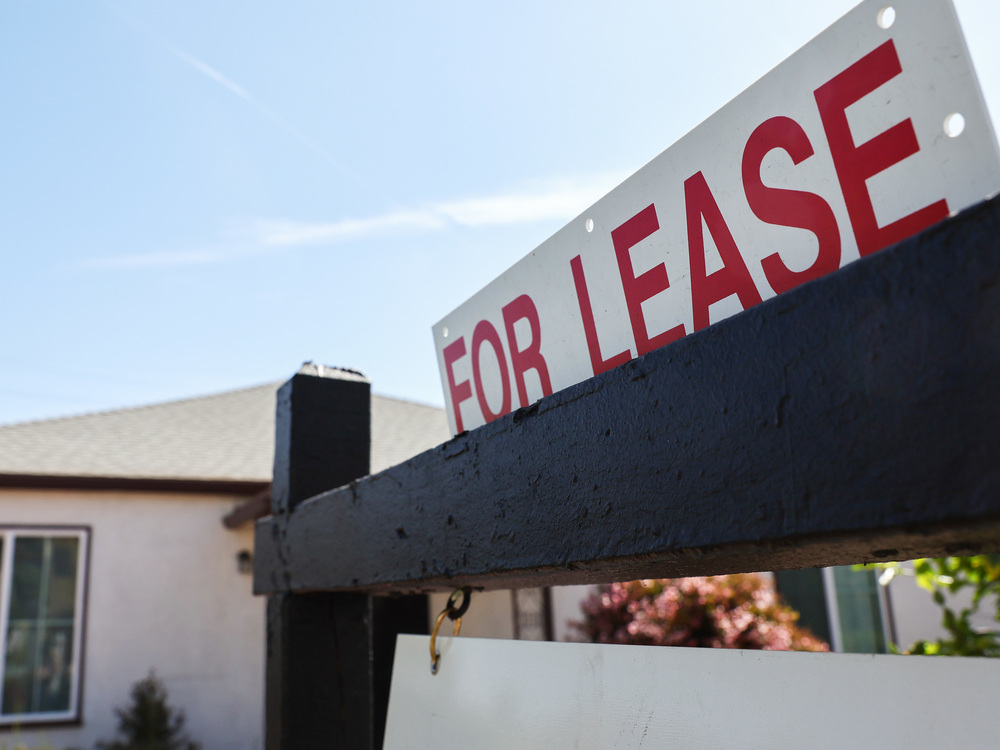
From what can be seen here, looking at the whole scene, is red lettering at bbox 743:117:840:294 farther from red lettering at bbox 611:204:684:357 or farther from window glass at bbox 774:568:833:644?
window glass at bbox 774:568:833:644

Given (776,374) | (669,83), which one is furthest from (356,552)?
(669,83)

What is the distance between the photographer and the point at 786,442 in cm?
60

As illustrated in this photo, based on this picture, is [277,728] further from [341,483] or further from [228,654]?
[228,654]

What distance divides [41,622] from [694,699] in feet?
30.9

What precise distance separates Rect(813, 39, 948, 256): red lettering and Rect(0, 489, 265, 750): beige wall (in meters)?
9.19

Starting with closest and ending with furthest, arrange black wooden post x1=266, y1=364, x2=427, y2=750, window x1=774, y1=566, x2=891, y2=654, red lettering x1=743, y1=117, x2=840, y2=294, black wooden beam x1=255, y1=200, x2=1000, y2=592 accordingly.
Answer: black wooden beam x1=255, y1=200, x2=1000, y2=592, red lettering x1=743, y1=117, x2=840, y2=294, black wooden post x1=266, y1=364, x2=427, y2=750, window x1=774, y1=566, x2=891, y2=654

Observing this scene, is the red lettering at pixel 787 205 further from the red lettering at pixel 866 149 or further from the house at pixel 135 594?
the house at pixel 135 594

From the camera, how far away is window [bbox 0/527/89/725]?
7.93 metres

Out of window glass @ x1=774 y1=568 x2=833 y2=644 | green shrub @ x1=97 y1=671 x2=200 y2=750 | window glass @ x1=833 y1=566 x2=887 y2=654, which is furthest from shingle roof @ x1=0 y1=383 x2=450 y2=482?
window glass @ x1=833 y1=566 x2=887 y2=654

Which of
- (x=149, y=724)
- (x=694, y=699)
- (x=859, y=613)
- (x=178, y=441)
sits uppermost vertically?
(x=178, y=441)

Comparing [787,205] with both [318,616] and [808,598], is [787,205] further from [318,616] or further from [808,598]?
[808,598]

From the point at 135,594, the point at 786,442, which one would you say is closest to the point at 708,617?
the point at 135,594

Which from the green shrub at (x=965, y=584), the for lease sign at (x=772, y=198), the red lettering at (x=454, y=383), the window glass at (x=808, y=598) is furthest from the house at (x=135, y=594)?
the for lease sign at (x=772, y=198)

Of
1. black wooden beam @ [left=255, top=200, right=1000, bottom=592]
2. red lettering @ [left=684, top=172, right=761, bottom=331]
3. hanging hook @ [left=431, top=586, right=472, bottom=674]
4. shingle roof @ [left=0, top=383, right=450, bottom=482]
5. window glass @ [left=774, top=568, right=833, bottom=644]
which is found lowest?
window glass @ [left=774, top=568, right=833, bottom=644]
